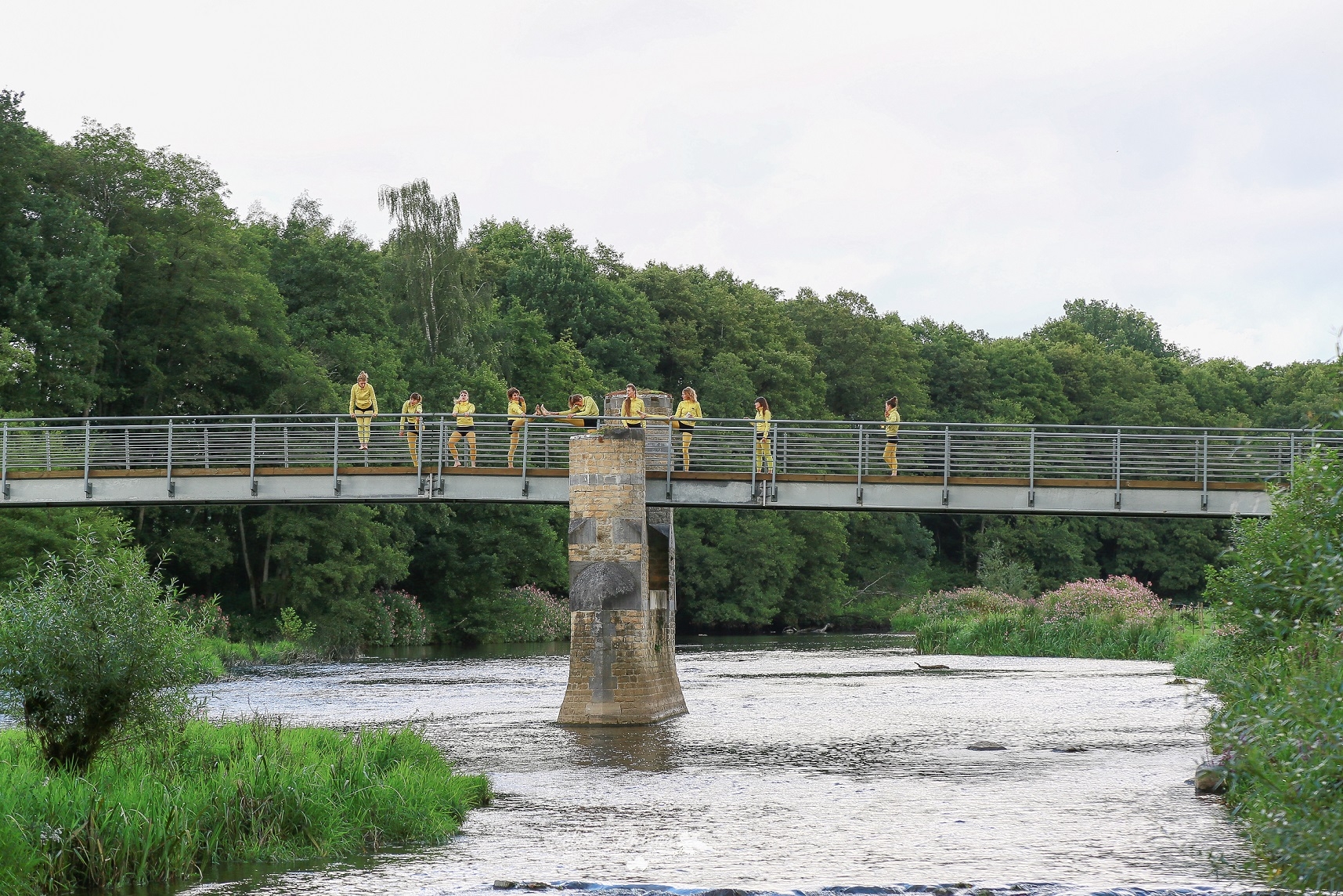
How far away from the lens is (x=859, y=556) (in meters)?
80.6

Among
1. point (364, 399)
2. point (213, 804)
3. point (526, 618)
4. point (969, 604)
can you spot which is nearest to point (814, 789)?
point (213, 804)

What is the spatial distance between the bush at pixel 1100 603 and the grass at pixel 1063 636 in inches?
12.3

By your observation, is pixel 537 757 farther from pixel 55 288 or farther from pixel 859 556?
pixel 859 556

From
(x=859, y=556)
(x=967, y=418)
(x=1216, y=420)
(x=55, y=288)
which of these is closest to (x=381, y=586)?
(x=55, y=288)

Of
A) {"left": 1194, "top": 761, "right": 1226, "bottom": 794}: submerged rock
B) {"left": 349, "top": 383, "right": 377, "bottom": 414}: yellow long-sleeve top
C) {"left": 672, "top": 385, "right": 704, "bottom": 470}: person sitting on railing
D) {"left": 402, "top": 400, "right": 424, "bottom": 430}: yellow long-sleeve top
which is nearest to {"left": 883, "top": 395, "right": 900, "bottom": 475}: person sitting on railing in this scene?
{"left": 672, "top": 385, "right": 704, "bottom": 470}: person sitting on railing

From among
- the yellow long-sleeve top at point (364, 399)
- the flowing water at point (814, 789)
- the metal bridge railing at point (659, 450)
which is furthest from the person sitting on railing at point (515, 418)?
the flowing water at point (814, 789)

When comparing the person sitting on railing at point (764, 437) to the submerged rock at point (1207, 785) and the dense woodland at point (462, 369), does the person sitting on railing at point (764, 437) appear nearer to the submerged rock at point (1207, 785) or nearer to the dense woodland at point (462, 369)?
the dense woodland at point (462, 369)

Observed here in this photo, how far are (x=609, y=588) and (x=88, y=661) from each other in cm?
1116

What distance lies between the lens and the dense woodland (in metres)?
42.5

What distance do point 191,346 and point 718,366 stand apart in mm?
29521

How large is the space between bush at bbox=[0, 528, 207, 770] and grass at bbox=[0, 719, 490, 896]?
0.34 m

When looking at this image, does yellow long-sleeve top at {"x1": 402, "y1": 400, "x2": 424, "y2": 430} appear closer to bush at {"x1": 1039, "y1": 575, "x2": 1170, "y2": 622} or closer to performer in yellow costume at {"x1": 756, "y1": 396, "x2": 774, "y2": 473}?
performer in yellow costume at {"x1": 756, "y1": 396, "x2": 774, "y2": 473}

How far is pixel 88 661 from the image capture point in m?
13.5

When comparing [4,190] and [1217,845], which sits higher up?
[4,190]
